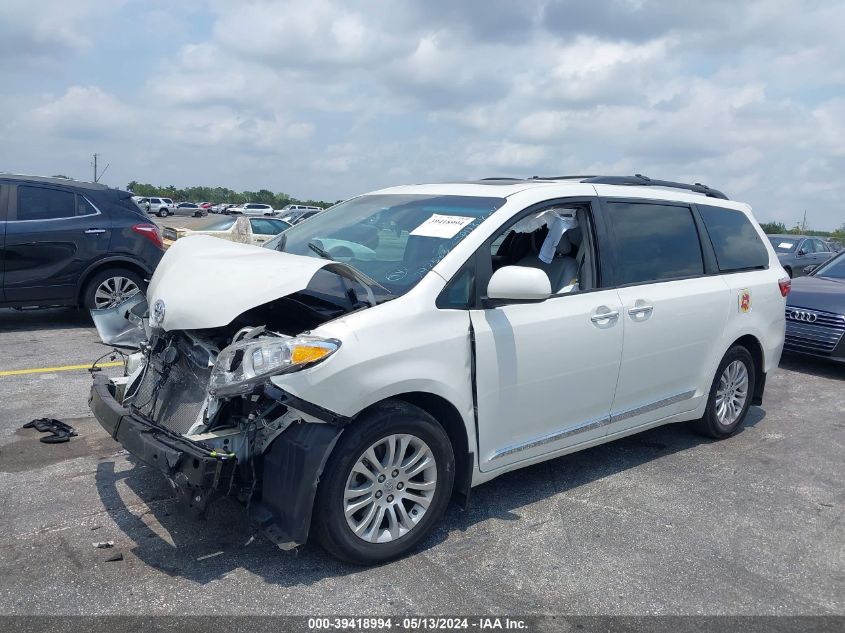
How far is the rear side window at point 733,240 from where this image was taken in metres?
5.48

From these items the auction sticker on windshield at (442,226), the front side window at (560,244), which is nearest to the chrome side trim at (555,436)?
the front side window at (560,244)

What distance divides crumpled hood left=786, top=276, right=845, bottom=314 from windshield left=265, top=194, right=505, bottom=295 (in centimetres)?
560

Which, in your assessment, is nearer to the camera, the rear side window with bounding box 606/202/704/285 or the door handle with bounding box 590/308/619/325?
the door handle with bounding box 590/308/619/325

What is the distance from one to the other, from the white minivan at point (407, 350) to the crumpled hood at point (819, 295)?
361 cm

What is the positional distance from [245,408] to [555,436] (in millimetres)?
1793

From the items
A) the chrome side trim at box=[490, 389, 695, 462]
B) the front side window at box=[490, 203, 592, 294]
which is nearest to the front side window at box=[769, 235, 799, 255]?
the chrome side trim at box=[490, 389, 695, 462]

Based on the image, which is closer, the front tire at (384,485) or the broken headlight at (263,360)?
the broken headlight at (263,360)

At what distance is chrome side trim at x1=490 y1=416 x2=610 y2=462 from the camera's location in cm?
400

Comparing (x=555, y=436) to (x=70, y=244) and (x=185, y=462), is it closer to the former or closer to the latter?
(x=185, y=462)

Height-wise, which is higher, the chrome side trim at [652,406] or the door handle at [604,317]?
the door handle at [604,317]

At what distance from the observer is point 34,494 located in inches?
163

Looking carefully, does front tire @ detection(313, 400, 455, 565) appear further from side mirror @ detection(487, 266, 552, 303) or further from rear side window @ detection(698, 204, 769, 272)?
rear side window @ detection(698, 204, 769, 272)

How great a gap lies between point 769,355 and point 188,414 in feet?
14.6

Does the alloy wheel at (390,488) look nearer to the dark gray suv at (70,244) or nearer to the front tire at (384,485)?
the front tire at (384,485)
